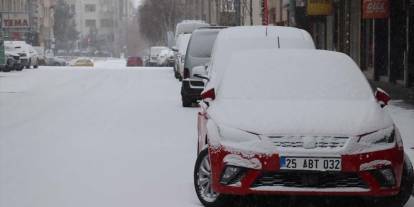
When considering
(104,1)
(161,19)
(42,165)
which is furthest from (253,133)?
(104,1)

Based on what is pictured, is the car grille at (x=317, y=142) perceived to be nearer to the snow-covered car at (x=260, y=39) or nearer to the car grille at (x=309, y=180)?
the car grille at (x=309, y=180)

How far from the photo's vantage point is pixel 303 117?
23.7ft

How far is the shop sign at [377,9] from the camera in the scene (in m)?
24.2

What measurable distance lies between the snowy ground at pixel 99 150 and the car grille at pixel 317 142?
3.77 ft

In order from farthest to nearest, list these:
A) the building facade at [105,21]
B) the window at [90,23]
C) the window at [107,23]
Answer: the window at [90,23] → the window at [107,23] → the building facade at [105,21]

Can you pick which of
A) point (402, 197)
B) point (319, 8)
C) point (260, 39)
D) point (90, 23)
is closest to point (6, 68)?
point (319, 8)

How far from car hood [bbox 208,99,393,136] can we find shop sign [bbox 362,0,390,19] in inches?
671

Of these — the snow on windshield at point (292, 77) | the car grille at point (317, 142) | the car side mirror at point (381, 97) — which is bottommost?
the car grille at point (317, 142)

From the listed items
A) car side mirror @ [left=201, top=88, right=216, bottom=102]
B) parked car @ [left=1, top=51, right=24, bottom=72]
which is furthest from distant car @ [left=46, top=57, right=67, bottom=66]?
car side mirror @ [left=201, top=88, right=216, bottom=102]

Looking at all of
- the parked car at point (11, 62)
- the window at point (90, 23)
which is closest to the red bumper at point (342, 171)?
the parked car at point (11, 62)

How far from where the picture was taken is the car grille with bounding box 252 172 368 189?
6.94 m

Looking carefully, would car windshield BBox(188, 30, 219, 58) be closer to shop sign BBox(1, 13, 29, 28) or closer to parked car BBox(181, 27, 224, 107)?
parked car BBox(181, 27, 224, 107)

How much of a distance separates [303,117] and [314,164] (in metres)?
0.50

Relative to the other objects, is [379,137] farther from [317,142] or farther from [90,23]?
[90,23]
